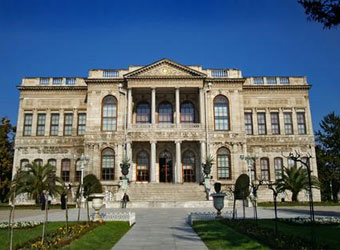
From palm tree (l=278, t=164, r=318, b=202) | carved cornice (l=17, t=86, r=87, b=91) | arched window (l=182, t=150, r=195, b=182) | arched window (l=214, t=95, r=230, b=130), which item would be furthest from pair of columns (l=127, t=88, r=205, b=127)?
palm tree (l=278, t=164, r=318, b=202)

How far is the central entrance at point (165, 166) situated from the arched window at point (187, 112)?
444 cm

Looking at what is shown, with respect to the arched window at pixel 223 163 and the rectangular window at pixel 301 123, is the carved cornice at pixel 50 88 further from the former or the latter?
the rectangular window at pixel 301 123

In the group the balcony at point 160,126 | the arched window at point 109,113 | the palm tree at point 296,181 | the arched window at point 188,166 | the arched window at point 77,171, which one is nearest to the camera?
the palm tree at point 296,181

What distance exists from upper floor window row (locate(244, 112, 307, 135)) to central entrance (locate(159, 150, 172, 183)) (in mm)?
9690

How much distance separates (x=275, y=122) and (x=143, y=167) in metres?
16.2

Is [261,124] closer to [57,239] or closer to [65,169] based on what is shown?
[65,169]

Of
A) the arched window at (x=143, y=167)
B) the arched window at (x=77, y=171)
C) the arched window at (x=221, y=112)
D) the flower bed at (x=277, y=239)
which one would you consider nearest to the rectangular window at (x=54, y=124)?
the arched window at (x=77, y=171)

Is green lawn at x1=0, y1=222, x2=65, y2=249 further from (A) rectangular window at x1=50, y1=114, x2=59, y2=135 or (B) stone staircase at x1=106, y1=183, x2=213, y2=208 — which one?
(A) rectangular window at x1=50, y1=114, x2=59, y2=135

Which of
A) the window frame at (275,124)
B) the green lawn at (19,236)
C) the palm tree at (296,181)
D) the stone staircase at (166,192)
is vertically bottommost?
the green lawn at (19,236)

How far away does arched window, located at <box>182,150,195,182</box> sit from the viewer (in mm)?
36719

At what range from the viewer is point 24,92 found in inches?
1523

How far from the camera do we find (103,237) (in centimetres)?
1131

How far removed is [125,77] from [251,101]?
15.0 metres

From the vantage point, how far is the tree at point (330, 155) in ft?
131
